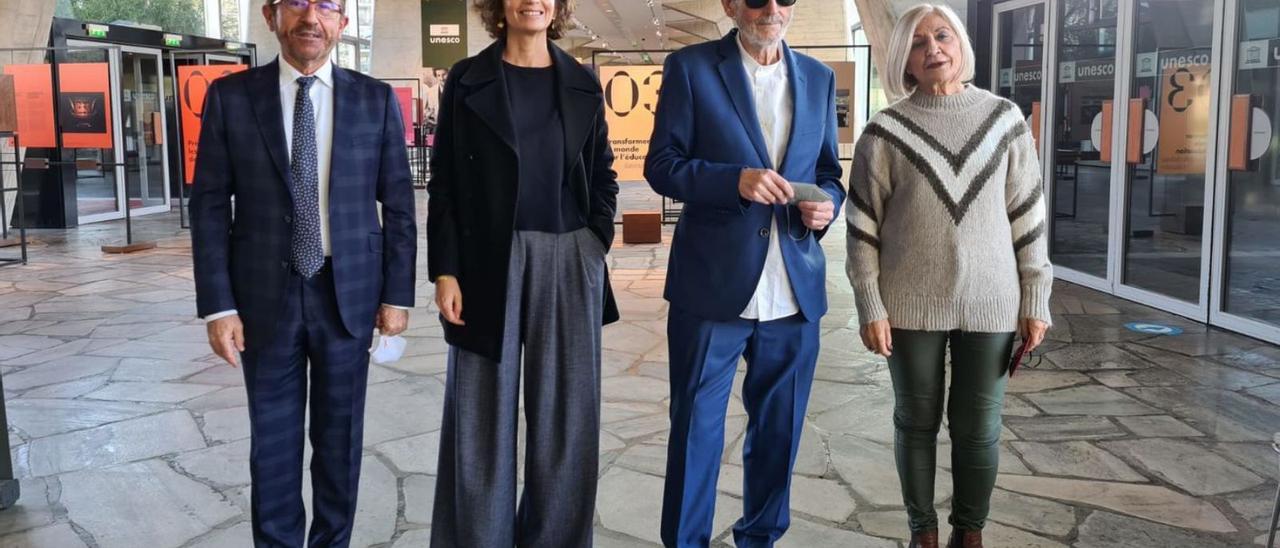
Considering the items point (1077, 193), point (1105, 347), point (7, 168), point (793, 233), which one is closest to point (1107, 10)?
point (1077, 193)

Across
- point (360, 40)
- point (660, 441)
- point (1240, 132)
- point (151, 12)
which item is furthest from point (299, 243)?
point (360, 40)

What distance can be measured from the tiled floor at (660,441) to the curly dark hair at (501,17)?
1.60m

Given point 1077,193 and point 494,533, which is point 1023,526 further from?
point 1077,193

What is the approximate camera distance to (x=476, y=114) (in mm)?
2525

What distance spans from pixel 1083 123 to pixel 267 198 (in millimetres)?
7686

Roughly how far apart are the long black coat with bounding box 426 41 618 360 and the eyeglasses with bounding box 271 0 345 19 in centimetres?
30

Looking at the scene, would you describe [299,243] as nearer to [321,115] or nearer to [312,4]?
[321,115]

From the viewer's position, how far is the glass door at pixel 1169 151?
712 centimetres

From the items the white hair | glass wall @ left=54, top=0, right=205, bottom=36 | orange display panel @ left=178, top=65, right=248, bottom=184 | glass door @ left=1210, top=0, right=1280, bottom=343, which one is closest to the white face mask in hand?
the white hair

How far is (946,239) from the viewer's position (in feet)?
8.77

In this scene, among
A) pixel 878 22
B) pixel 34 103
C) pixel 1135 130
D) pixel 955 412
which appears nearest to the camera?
pixel 955 412

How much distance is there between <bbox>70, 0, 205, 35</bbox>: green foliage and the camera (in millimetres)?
15336

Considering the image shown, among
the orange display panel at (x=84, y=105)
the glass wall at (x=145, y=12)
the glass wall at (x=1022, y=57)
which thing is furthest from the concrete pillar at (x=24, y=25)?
the glass wall at (x=1022, y=57)

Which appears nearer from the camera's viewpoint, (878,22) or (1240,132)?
(1240,132)
